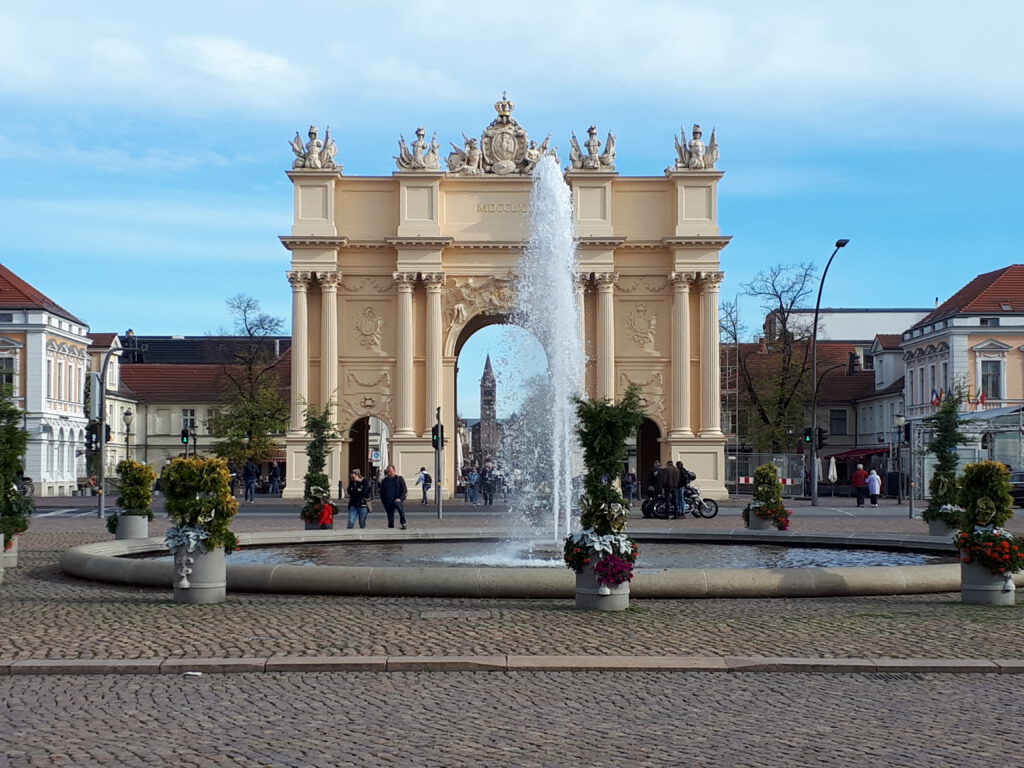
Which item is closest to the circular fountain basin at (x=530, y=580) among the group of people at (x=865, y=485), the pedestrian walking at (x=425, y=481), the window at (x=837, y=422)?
the pedestrian walking at (x=425, y=481)

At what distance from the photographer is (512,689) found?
10359 millimetres

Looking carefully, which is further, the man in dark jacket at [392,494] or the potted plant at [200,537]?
the man in dark jacket at [392,494]

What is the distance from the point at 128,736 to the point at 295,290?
171 feet

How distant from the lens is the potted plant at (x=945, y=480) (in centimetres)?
2494

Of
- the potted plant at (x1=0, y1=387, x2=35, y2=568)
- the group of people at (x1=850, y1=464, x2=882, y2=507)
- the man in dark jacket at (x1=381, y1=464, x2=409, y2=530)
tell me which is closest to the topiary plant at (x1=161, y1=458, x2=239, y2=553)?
the potted plant at (x1=0, y1=387, x2=35, y2=568)

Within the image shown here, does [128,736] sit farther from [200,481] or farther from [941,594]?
[941,594]

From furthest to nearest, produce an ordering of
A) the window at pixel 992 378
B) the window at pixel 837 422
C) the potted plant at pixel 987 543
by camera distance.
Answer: the window at pixel 837 422 → the window at pixel 992 378 → the potted plant at pixel 987 543

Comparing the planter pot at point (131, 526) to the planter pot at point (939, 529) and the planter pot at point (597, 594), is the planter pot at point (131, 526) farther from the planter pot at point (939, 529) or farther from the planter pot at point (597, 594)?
the planter pot at point (939, 529)

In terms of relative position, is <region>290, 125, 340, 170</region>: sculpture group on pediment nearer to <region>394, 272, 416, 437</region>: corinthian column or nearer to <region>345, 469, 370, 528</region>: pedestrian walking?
<region>394, 272, 416, 437</region>: corinthian column

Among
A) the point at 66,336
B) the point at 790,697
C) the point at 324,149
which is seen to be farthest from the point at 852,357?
the point at 790,697

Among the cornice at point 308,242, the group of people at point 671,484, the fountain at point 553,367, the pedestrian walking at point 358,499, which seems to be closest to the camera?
the fountain at point 553,367

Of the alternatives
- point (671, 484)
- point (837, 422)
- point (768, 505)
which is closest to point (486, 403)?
point (837, 422)

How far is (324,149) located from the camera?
196 ft

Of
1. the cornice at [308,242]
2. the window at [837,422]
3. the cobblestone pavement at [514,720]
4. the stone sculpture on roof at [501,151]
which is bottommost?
the cobblestone pavement at [514,720]
